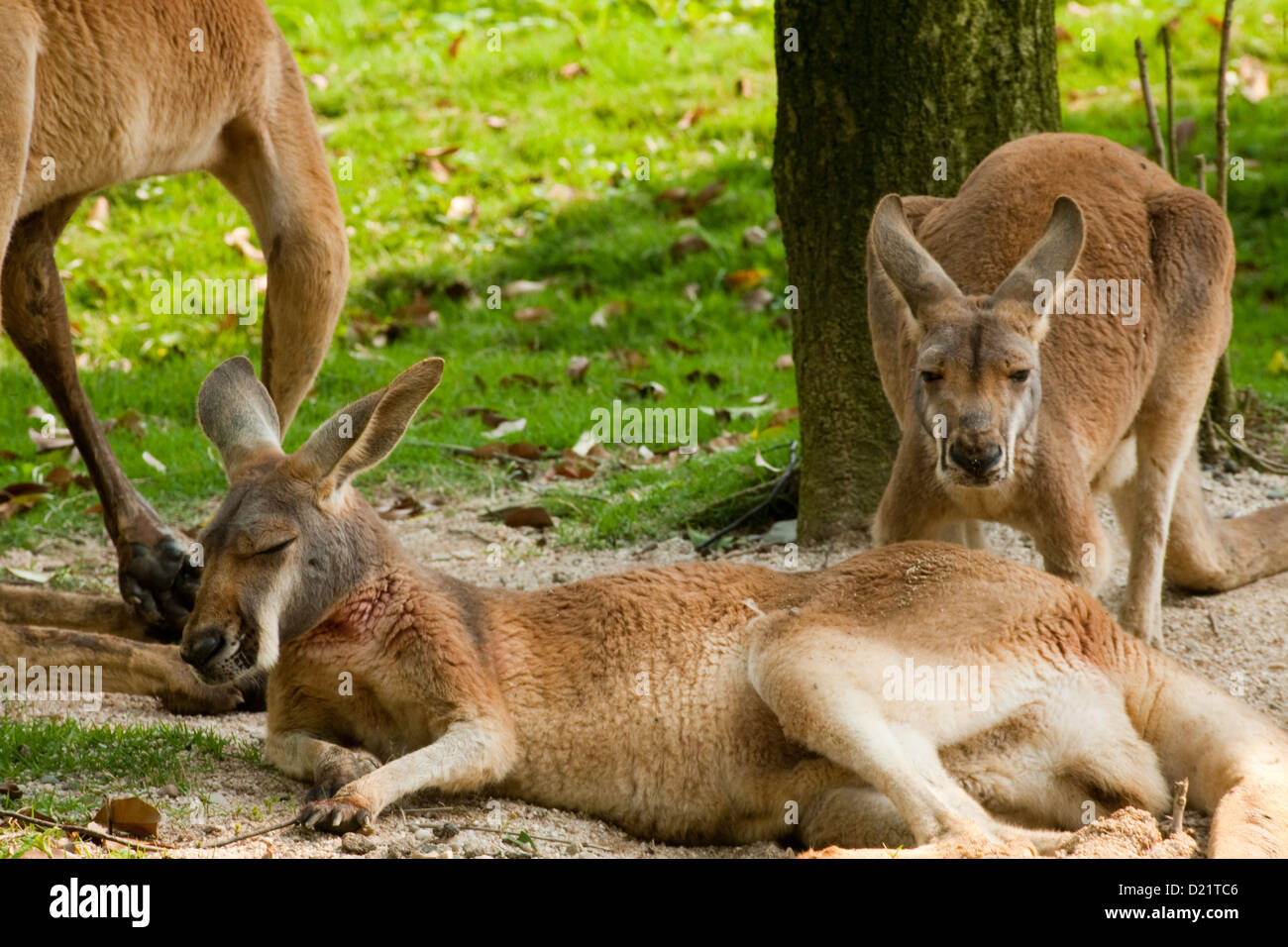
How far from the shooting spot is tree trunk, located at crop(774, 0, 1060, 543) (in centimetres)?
546

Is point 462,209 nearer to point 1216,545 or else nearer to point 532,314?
point 532,314

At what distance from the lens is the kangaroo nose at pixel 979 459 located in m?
4.16

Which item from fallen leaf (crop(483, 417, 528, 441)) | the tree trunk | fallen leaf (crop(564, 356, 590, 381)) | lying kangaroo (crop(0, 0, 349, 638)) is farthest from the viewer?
fallen leaf (crop(564, 356, 590, 381))

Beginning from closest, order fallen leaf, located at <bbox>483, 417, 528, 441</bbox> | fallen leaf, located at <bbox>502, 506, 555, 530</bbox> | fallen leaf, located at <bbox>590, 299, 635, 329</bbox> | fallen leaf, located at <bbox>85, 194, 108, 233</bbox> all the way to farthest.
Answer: fallen leaf, located at <bbox>502, 506, 555, 530</bbox> → fallen leaf, located at <bbox>483, 417, 528, 441</bbox> → fallen leaf, located at <bbox>590, 299, 635, 329</bbox> → fallen leaf, located at <bbox>85, 194, 108, 233</bbox>

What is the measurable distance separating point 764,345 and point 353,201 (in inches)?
116

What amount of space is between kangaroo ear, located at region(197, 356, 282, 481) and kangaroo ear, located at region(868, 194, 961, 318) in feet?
5.82

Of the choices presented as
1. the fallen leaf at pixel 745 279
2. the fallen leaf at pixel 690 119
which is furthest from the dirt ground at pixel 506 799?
the fallen leaf at pixel 690 119

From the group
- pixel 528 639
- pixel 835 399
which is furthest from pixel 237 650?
pixel 835 399

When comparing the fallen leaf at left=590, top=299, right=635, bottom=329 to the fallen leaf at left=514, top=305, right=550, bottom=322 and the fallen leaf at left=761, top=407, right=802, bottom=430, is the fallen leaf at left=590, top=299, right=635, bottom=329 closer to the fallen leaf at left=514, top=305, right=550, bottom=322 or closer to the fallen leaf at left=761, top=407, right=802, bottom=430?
the fallen leaf at left=514, top=305, right=550, bottom=322

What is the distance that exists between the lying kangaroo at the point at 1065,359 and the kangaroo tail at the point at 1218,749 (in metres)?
0.64

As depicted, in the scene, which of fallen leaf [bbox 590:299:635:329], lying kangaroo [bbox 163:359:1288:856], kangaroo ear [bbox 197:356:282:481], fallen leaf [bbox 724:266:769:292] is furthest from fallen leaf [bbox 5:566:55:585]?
fallen leaf [bbox 724:266:769:292]

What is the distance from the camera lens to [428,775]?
3594mm

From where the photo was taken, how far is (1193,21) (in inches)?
432

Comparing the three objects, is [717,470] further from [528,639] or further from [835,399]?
[528,639]
